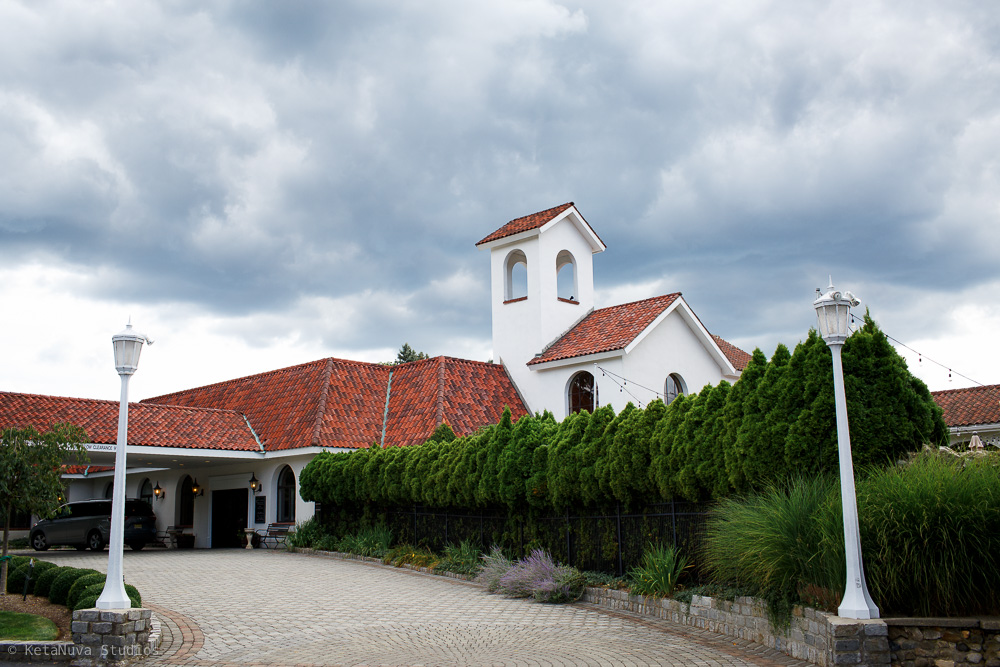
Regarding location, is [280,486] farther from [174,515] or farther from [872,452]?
[872,452]

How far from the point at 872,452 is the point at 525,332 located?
1859cm

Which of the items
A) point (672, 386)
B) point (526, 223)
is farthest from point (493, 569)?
point (526, 223)

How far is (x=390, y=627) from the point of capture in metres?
11.5

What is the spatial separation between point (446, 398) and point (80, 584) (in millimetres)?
14855

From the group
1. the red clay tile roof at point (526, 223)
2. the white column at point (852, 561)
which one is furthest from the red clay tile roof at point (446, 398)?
the white column at point (852, 561)

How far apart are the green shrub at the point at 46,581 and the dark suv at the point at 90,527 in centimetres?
1210

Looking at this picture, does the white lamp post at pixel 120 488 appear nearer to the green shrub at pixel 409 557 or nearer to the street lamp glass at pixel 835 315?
the street lamp glass at pixel 835 315

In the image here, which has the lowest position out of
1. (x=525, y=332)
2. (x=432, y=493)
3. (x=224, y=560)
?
(x=224, y=560)

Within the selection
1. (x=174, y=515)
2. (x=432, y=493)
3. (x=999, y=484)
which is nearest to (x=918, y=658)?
(x=999, y=484)

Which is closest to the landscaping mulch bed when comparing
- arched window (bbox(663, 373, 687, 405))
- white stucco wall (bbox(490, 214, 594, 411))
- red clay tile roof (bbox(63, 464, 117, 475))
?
white stucco wall (bbox(490, 214, 594, 411))

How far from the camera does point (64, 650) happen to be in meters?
9.74

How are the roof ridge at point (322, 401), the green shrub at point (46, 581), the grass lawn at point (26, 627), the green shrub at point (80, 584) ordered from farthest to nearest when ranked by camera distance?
the roof ridge at point (322, 401) → the green shrub at point (46, 581) → the green shrub at point (80, 584) → the grass lawn at point (26, 627)

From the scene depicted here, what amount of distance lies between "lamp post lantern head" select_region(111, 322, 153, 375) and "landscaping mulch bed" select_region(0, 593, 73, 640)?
3751 millimetres

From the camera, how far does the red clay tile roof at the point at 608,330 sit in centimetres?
2517
